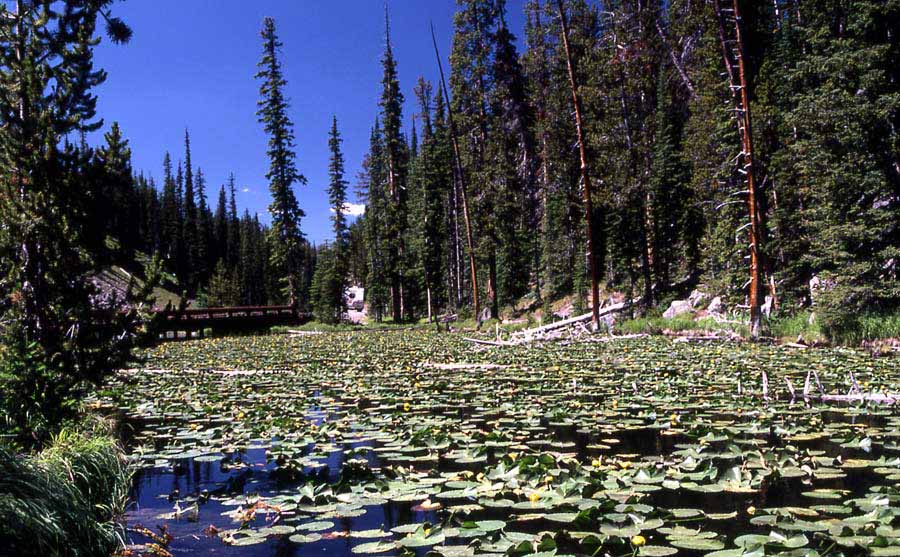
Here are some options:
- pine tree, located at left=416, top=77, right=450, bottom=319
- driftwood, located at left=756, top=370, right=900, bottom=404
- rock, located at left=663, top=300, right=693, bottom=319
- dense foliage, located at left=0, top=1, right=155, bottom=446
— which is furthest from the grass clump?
pine tree, located at left=416, top=77, right=450, bottom=319

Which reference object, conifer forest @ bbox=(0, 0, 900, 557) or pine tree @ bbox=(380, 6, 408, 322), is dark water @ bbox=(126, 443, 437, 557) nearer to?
conifer forest @ bbox=(0, 0, 900, 557)

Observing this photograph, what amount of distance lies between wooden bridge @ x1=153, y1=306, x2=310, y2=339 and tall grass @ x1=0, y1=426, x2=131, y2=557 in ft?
64.6

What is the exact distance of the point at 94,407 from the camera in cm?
850

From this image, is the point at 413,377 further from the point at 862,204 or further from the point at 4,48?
the point at 862,204

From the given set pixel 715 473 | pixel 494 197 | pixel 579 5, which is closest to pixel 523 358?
pixel 715 473

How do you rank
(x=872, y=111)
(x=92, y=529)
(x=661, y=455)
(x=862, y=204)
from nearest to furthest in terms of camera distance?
(x=92, y=529) → (x=661, y=455) → (x=872, y=111) → (x=862, y=204)

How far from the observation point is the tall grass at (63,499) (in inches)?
116

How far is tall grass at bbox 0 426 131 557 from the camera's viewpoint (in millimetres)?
2938

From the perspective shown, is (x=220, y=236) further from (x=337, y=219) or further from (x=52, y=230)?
(x=52, y=230)

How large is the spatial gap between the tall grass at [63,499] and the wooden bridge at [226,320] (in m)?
19.7

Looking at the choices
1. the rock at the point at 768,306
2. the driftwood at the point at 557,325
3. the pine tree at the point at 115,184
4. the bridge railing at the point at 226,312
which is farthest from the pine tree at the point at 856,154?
the bridge railing at the point at 226,312

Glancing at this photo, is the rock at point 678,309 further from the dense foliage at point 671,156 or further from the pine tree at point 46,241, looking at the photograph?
the pine tree at point 46,241

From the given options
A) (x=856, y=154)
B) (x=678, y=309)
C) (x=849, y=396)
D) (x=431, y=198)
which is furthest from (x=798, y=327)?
(x=431, y=198)

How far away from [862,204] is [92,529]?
15.4 metres
